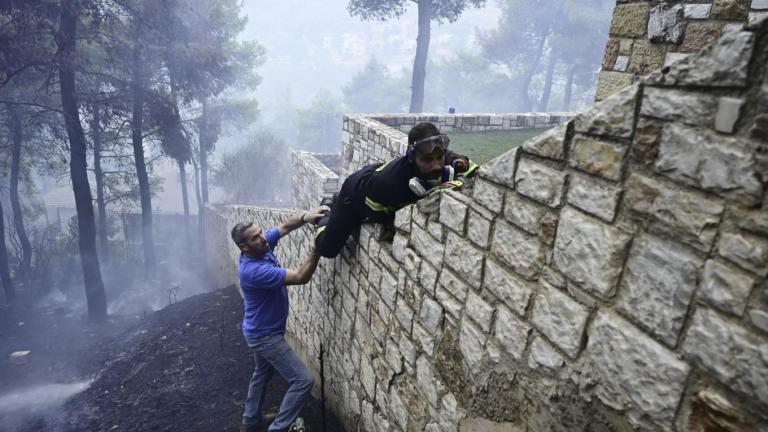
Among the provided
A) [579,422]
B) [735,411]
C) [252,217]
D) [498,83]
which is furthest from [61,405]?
[498,83]

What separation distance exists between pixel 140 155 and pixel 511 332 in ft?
70.7

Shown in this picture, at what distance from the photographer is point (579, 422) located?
1.90m

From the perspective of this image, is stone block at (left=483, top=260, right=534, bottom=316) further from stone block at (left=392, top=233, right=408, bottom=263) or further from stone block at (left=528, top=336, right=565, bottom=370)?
stone block at (left=392, top=233, right=408, bottom=263)

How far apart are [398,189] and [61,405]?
7967 millimetres

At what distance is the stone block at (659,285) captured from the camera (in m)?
1.45

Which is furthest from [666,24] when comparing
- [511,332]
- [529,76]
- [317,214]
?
[529,76]

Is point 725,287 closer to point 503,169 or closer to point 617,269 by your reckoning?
point 617,269

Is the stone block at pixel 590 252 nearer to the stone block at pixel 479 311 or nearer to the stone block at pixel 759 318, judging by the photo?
the stone block at pixel 759 318

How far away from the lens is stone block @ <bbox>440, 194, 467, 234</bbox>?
8.37 feet

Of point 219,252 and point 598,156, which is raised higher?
point 598,156

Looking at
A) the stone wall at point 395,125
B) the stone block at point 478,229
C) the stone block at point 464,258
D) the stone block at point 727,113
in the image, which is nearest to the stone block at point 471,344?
the stone block at point 464,258

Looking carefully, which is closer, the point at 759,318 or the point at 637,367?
the point at 759,318

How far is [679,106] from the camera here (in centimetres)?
143

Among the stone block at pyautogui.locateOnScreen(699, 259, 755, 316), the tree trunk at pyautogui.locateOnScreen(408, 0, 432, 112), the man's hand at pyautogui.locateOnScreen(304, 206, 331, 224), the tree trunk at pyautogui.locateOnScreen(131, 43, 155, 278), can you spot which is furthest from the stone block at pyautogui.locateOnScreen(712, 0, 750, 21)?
the tree trunk at pyautogui.locateOnScreen(408, 0, 432, 112)
